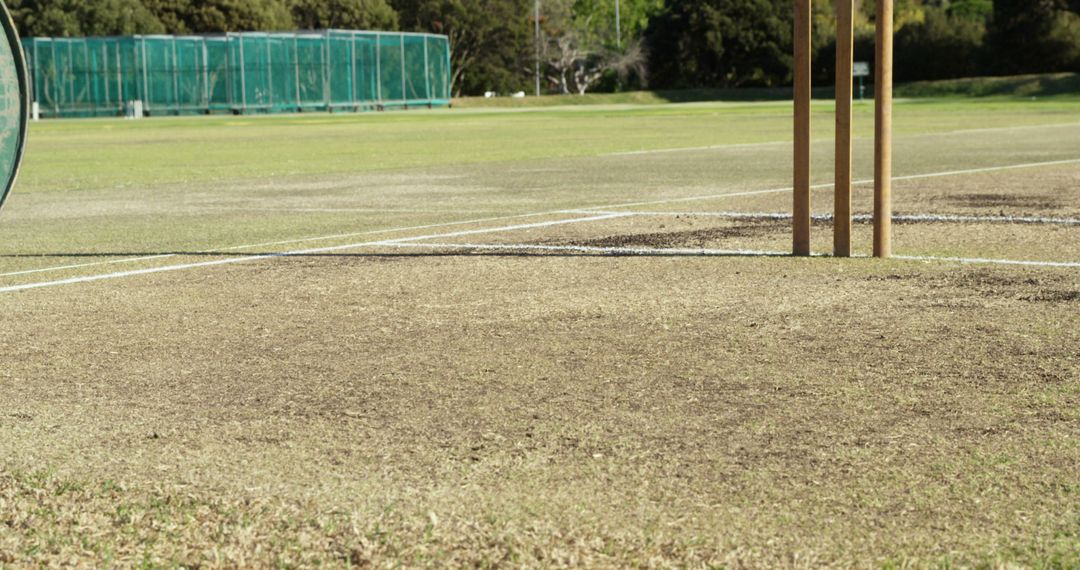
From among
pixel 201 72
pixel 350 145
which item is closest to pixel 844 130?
pixel 350 145

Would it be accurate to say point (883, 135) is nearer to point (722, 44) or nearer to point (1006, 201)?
point (1006, 201)

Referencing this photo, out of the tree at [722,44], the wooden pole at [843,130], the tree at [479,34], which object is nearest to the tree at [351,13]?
the tree at [479,34]

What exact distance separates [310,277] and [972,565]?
6.49 metres

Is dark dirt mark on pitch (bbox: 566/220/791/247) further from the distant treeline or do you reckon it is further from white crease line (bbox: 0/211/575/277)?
the distant treeline

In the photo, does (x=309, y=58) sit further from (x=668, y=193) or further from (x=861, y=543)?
(x=861, y=543)

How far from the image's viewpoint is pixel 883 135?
10.4 m

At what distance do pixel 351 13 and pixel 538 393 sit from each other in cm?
9480

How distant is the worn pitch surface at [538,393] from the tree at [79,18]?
74.8m

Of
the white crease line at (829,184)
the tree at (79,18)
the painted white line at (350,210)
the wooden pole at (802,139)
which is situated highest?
the tree at (79,18)

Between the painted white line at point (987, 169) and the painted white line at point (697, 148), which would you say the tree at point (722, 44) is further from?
the painted white line at point (987, 169)

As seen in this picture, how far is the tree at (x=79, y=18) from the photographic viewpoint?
84.3 m

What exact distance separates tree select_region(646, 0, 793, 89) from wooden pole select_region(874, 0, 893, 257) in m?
85.3

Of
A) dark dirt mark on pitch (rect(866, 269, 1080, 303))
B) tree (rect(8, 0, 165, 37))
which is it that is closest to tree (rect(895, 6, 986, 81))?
tree (rect(8, 0, 165, 37))

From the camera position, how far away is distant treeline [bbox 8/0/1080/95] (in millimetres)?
88125
